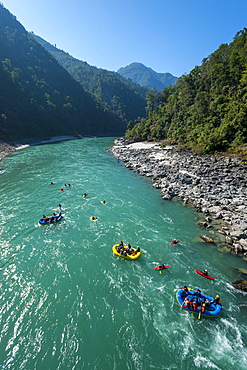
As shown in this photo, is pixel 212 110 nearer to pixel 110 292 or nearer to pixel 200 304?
pixel 200 304

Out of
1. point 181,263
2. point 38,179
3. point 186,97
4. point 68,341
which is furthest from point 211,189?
point 186,97

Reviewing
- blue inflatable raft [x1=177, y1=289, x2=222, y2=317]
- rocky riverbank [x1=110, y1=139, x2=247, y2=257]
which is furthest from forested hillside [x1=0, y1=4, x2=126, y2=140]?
blue inflatable raft [x1=177, y1=289, x2=222, y2=317]

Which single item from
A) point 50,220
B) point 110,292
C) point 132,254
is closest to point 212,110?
point 132,254

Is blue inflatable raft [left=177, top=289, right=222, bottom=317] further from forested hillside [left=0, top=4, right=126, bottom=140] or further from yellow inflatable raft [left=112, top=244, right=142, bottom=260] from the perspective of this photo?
forested hillside [left=0, top=4, right=126, bottom=140]

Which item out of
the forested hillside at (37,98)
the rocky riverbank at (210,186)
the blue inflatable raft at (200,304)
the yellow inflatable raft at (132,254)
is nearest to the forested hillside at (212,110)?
the rocky riverbank at (210,186)

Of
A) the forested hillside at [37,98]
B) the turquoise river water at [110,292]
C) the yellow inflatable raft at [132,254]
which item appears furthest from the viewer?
the forested hillside at [37,98]

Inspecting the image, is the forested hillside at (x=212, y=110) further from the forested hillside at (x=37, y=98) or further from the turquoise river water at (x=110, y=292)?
the forested hillside at (x=37, y=98)
